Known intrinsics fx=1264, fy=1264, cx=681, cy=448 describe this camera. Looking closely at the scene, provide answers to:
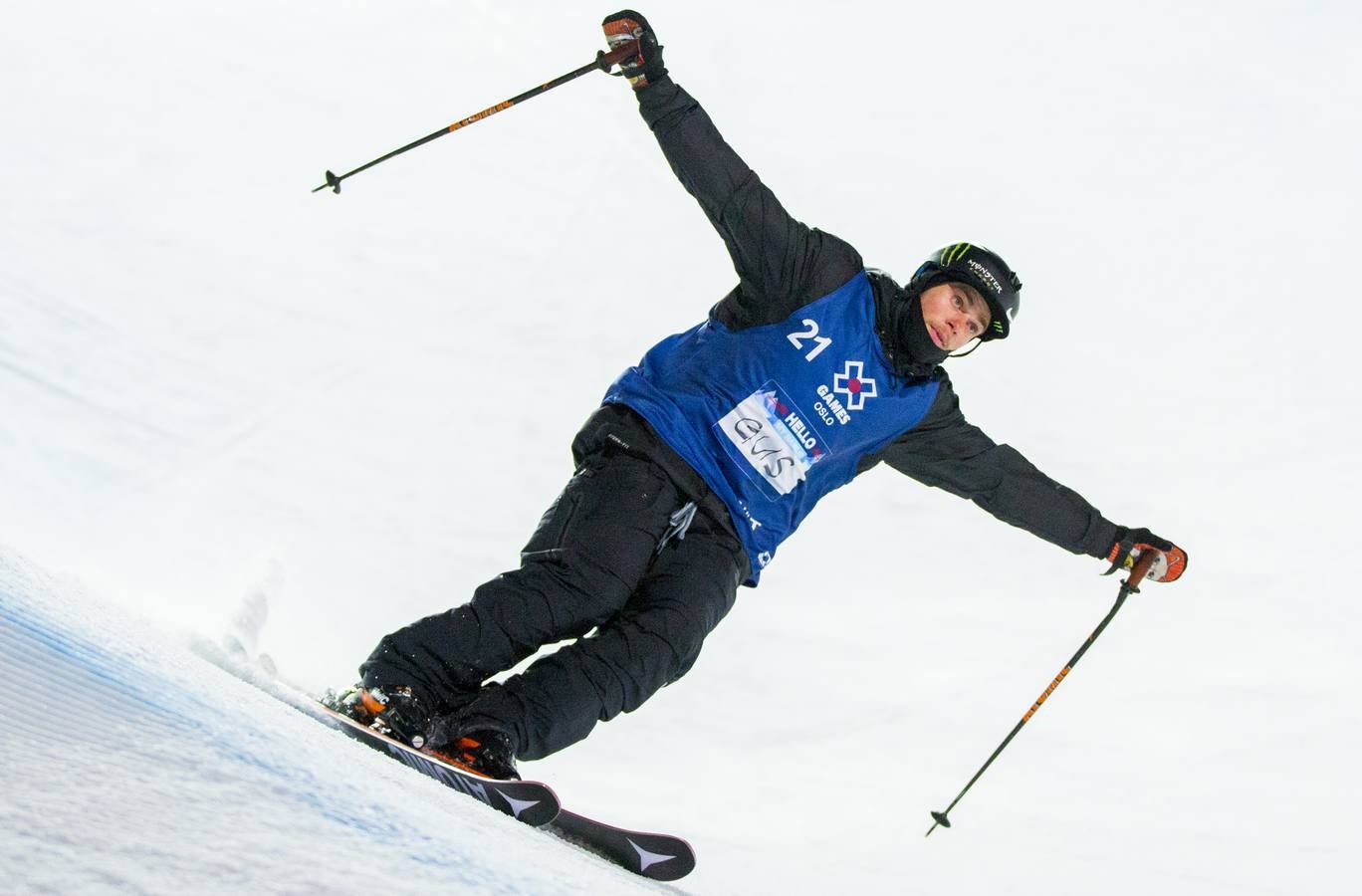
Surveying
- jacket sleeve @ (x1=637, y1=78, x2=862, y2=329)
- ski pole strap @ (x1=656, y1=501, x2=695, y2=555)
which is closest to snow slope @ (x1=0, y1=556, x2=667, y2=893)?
ski pole strap @ (x1=656, y1=501, x2=695, y2=555)

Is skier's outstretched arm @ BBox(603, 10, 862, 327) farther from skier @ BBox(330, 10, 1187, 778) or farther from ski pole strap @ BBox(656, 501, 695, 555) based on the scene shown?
ski pole strap @ BBox(656, 501, 695, 555)

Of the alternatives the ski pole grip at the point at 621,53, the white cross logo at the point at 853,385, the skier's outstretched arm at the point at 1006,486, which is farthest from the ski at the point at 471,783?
the ski pole grip at the point at 621,53

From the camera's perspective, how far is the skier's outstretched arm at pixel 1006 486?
3484mm

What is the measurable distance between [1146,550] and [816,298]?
4.20 ft

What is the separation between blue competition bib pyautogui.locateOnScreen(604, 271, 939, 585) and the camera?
3.09 m

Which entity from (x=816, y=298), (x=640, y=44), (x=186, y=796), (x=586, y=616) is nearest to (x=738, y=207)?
(x=816, y=298)

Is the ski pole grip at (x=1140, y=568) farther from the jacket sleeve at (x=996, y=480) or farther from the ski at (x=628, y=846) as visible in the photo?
the ski at (x=628, y=846)

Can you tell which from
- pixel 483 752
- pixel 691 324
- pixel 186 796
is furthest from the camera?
pixel 691 324

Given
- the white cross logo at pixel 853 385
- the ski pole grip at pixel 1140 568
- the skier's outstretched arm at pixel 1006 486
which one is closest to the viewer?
the white cross logo at pixel 853 385

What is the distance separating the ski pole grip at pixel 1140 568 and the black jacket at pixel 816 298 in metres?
0.09

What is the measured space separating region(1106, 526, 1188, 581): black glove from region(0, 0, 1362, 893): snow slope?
3.39 ft

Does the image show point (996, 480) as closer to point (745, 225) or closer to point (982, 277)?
point (982, 277)

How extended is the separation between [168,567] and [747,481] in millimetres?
2289

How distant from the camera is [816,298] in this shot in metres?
3.17
